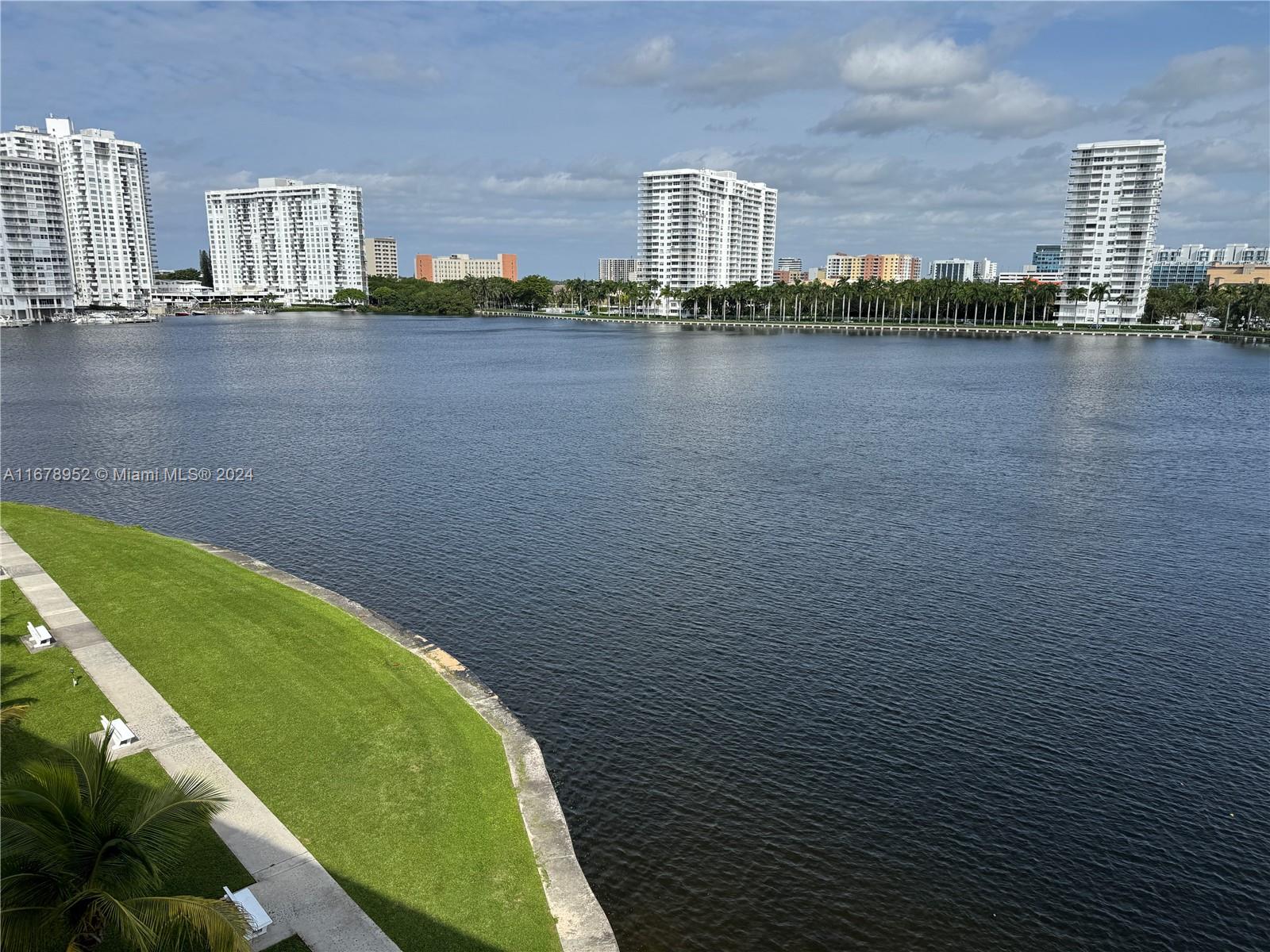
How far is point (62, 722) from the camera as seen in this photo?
828 inches

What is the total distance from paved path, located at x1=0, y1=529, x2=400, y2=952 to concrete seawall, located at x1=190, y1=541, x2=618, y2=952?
3.71m

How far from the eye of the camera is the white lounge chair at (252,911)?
47.9ft

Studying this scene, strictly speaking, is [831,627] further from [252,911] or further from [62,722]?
[62,722]

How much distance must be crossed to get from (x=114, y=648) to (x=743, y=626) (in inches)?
864

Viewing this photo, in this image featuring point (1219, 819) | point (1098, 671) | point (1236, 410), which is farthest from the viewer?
point (1236, 410)

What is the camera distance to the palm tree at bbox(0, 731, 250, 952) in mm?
11117

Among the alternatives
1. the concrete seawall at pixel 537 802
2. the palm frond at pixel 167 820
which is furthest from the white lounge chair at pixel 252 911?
the concrete seawall at pixel 537 802

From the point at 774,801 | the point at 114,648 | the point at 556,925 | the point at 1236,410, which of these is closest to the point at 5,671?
the point at 114,648

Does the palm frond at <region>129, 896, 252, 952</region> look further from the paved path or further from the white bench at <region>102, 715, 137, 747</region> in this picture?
the white bench at <region>102, 715, 137, 747</region>

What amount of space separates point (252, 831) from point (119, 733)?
530 cm

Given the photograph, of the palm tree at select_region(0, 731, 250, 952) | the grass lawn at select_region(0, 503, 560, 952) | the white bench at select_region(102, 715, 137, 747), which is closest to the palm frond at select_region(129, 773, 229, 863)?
the palm tree at select_region(0, 731, 250, 952)

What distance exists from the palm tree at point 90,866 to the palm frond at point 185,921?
11 millimetres

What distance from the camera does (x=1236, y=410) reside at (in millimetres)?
91875

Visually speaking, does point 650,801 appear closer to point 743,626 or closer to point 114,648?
point 743,626
